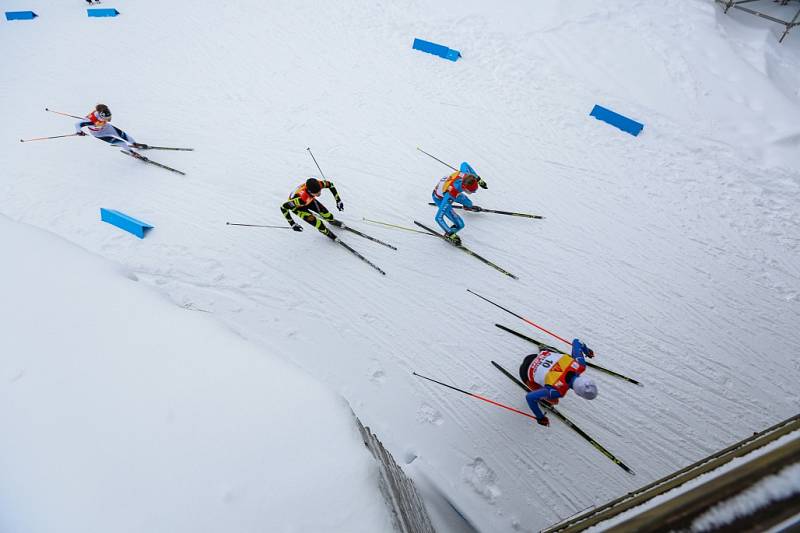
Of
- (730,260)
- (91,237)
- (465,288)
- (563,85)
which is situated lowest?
(91,237)

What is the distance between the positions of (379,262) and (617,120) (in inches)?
266

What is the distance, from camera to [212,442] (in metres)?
3.08

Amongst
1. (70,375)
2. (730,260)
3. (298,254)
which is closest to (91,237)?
(298,254)

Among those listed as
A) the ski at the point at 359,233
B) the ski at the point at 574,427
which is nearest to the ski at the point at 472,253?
the ski at the point at 359,233

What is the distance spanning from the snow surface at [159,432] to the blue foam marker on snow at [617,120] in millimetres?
9296

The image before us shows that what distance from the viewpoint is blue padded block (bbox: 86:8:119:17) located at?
14281mm

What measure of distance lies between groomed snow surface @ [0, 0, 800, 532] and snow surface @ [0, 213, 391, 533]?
0.07 feet

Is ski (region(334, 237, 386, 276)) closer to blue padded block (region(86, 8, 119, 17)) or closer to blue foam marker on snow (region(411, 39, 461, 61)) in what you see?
blue foam marker on snow (region(411, 39, 461, 61))

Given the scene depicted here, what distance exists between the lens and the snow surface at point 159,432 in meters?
2.69

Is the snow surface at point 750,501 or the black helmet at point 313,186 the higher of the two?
the snow surface at point 750,501

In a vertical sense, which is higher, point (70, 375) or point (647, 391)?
point (647, 391)

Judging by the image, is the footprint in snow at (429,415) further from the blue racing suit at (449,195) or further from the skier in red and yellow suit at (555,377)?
the blue racing suit at (449,195)

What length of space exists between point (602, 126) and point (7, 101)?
676 inches

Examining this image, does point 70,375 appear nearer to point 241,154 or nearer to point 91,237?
point 91,237
